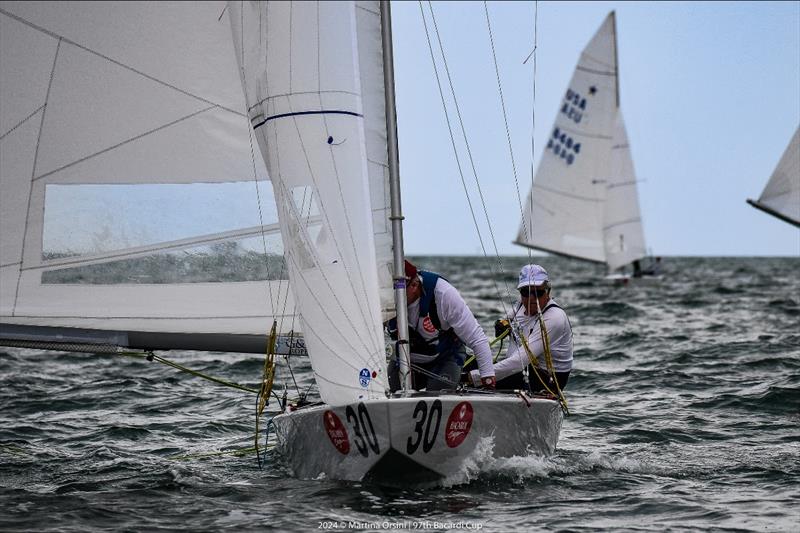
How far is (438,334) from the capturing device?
27.1 ft

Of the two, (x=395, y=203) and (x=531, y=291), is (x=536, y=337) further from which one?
(x=395, y=203)

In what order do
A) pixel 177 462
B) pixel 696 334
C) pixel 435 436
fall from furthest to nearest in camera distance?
pixel 696 334 → pixel 177 462 → pixel 435 436

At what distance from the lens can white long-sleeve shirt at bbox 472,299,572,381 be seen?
852cm

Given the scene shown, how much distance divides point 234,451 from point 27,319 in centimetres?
201

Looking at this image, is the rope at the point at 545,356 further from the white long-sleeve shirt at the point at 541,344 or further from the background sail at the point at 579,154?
the background sail at the point at 579,154

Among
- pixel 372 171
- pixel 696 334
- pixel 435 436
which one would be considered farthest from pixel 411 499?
pixel 696 334

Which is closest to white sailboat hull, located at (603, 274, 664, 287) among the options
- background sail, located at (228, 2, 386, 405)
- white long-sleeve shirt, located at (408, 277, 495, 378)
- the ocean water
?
the ocean water

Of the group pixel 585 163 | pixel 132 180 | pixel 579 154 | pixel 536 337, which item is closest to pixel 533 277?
pixel 536 337

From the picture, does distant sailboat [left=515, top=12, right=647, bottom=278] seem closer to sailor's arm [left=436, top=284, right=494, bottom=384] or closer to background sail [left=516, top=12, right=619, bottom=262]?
background sail [left=516, top=12, right=619, bottom=262]

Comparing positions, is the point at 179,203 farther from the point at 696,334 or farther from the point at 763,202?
the point at 696,334

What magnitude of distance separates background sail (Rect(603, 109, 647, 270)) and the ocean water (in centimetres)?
1947

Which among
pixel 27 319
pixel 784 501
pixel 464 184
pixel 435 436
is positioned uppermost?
pixel 464 184

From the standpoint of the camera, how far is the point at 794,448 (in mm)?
8922

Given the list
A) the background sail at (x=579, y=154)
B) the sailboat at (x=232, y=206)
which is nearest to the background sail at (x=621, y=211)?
the background sail at (x=579, y=154)
